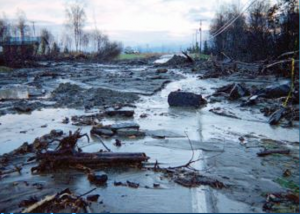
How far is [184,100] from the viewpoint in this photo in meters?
10.9

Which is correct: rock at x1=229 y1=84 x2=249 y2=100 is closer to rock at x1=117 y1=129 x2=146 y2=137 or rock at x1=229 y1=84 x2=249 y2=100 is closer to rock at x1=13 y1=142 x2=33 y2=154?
rock at x1=117 y1=129 x2=146 y2=137

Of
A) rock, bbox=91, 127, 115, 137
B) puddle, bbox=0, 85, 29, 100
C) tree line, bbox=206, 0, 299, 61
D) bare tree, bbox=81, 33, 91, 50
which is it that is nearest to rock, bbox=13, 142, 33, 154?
rock, bbox=91, 127, 115, 137

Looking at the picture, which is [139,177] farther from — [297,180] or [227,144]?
[227,144]

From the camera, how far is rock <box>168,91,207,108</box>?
35.4 ft

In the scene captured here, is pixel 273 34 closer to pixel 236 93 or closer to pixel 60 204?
pixel 236 93

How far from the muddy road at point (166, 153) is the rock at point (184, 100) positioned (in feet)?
0.92

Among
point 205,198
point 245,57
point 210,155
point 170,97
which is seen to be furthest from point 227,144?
point 245,57

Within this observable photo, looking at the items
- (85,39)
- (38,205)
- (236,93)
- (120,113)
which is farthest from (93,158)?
(85,39)

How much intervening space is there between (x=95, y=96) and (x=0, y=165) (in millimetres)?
7309

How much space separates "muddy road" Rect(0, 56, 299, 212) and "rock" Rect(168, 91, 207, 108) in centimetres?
28

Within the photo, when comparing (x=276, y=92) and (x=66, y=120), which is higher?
(x=276, y=92)

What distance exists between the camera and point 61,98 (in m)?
12.7

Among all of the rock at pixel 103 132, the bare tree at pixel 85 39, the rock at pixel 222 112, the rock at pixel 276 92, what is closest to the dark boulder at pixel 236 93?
the rock at pixel 276 92

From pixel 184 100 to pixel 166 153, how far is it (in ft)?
16.8
